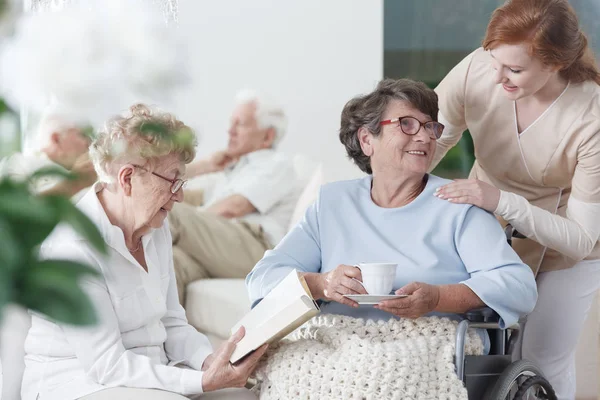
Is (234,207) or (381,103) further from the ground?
(381,103)

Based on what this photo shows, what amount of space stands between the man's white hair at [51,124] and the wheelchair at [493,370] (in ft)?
4.23

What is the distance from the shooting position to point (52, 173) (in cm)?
35

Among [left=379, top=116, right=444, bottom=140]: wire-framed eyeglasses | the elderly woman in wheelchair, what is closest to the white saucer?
the elderly woman in wheelchair

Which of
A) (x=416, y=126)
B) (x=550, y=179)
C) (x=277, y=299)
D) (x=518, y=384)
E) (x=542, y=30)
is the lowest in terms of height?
(x=518, y=384)

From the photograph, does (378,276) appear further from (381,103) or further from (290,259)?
(381,103)

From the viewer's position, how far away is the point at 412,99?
2.06 m

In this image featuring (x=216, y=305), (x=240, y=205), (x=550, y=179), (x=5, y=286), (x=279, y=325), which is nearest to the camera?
(x=5, y=286)

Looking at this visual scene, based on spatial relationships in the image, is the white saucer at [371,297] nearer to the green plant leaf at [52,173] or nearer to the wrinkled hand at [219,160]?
the green plant leaf at [52,173]

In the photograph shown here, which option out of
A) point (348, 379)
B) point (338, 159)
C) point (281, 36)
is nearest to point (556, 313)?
point (348, 379)

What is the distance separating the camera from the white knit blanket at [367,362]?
162 centimetres

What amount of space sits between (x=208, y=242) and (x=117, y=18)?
13.1 feet

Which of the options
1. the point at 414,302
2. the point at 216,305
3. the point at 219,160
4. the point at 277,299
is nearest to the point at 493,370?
the point at 414,302

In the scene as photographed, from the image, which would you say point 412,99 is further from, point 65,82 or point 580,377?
point 580,377

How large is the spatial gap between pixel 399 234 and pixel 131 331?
712mm
